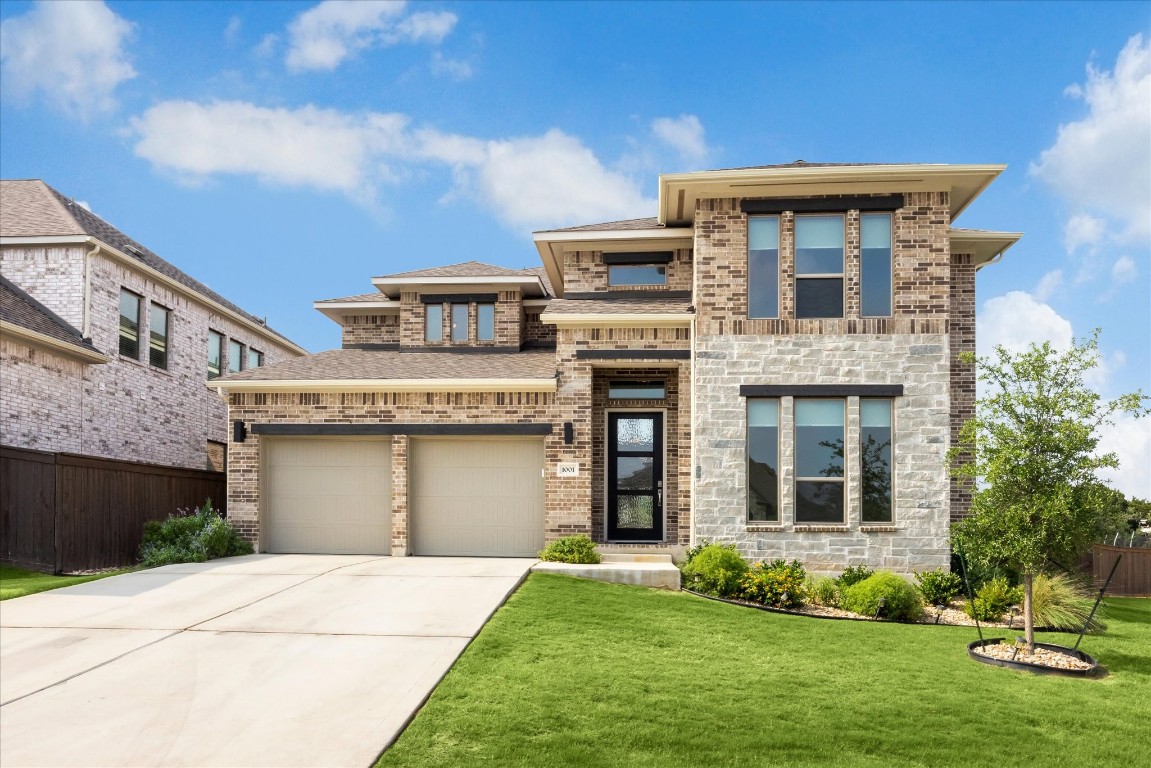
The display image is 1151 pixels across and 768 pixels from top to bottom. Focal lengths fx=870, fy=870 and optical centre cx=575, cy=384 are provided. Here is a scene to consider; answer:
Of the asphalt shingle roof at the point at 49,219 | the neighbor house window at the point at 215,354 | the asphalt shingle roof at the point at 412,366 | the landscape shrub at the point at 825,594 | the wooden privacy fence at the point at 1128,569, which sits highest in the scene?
the asphalt shingle roof at the point at 49,219

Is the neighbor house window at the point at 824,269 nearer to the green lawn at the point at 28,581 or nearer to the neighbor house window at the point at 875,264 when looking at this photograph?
the neighbor house window at the point at 875,264

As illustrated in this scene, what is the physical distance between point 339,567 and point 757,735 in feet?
29.2

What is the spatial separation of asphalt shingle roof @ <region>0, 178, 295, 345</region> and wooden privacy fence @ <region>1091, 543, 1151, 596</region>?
22626 mm

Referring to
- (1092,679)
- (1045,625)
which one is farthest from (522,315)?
(1092,679)

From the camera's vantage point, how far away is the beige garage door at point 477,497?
1588 centimetres

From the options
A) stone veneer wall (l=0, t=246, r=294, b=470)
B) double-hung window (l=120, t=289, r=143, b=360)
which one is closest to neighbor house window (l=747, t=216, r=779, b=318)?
stone veneer wall (l=0, t=246, r=294, b=470)

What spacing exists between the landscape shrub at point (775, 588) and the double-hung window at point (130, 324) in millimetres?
15266

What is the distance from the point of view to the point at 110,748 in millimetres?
6379

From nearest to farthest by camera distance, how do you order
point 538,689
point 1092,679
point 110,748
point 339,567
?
point 110,748 → point 538,689 → point 1092,679 → point 339,567

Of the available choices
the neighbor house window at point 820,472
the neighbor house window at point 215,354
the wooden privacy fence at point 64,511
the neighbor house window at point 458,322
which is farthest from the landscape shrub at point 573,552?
the neighbor house window at point 215,354

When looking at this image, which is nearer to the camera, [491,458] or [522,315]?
[491,458]

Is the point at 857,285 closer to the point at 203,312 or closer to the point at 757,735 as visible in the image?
the point at 757,735

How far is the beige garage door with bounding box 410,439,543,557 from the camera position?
52.1ft

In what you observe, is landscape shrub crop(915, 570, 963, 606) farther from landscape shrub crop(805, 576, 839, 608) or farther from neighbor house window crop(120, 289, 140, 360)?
neighbor house window crop(120, 289, 140, 360)
